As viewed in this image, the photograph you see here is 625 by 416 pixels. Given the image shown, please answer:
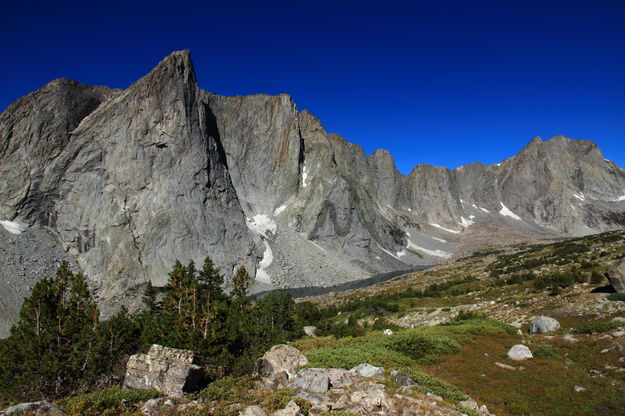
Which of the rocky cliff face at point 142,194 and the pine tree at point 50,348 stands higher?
the rocky cliff face at point 142,194

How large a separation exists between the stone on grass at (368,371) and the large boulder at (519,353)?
7.60m

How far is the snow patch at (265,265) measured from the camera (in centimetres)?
9000

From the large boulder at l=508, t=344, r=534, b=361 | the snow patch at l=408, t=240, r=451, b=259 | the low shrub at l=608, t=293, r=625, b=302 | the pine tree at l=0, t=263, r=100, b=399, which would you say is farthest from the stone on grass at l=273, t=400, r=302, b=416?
the snow patch at l=408, t=240, r=451, b=259

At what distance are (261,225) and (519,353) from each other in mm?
95194

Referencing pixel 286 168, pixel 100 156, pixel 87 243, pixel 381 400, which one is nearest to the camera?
pixel 381 400

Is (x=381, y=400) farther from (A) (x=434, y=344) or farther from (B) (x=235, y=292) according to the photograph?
(B) (x=235, y=292)

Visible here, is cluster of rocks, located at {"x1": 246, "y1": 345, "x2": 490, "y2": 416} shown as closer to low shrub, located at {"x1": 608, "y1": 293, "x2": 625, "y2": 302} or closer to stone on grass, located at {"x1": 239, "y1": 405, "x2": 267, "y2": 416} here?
stone on grass, located at {"x1": 239, "y1": 405, "x2": 267, "y2": 416}

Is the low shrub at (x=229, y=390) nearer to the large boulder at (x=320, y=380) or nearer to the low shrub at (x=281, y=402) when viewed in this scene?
the low shrub at (x=281, y=402)

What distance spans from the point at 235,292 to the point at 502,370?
2612 centimetres

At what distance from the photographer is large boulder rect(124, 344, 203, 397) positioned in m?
13.2

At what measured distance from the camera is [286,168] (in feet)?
412

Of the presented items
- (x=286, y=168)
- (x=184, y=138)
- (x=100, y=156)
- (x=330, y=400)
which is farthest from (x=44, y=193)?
(x=330, y=400)

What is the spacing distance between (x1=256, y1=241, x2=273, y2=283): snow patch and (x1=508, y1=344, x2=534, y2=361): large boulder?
74843 millimetres

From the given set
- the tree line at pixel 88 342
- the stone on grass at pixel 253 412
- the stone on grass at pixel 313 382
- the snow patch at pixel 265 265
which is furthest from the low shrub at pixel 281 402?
the snow patch at pixel 265 265
